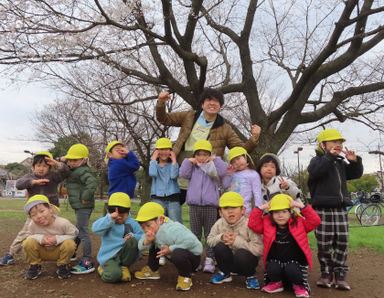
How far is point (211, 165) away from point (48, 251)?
80.2 inches

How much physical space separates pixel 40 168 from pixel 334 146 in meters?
3.55

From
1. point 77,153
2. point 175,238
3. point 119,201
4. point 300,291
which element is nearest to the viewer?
point 300,291

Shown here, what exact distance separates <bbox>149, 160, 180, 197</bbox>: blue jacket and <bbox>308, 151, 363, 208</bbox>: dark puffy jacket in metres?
1.59

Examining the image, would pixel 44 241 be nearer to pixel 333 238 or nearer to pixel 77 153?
pixel 77 153

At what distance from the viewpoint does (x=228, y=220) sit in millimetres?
3223

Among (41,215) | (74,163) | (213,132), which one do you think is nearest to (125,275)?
(41,215)

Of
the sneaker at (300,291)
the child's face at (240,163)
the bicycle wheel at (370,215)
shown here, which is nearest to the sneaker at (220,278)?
the sneaker at (300,291)

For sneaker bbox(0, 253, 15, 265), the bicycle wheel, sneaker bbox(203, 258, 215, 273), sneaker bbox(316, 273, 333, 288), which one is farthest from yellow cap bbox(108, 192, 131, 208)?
the bicycle wheel

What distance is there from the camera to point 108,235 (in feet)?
11.0

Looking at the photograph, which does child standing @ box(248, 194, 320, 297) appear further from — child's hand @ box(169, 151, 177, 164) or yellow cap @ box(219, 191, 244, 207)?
child's hand @ box(169, 151, 177, 164)

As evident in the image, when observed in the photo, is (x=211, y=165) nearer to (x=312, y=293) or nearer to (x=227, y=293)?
(x=227, y=293)

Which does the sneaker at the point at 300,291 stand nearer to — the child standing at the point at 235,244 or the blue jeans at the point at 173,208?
the child standing at the point at 235,244

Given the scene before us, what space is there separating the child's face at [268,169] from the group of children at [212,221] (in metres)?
0.01

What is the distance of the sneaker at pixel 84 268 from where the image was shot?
3.49 metres
